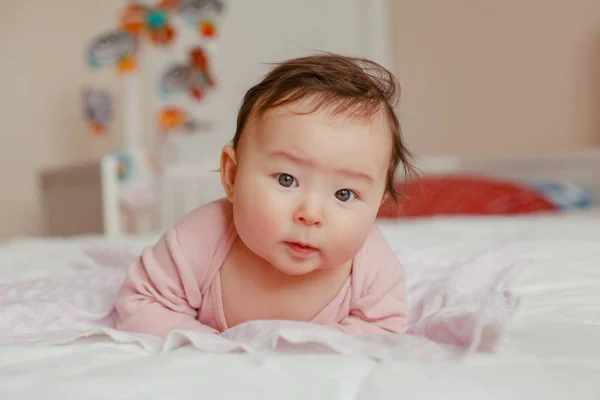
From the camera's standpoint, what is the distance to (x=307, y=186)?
75cm

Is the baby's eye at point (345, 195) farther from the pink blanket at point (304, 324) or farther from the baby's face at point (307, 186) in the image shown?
the pink blanket at point (304, 324)

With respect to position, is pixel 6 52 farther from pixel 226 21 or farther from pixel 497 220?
pixel 497 220

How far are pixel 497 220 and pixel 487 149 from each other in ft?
5.03

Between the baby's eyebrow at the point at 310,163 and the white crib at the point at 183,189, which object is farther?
the white crib at the point at 183,189

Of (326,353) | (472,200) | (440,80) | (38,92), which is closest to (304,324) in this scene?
(326,353)

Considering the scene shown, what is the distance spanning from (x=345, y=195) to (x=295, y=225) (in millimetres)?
73

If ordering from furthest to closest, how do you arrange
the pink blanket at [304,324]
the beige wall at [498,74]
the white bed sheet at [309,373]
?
the beige wall at [498,74], the pink blanket at [304,324], the white bed sheet at [309,373]

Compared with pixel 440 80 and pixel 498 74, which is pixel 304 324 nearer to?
pixel 498 74

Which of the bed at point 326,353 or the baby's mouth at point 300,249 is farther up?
the baby's mouth at point 300,249

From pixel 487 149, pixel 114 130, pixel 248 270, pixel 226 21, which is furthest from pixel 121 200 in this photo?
pixel 248 270

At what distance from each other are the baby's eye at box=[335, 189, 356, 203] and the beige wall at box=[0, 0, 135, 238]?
265 centimetres

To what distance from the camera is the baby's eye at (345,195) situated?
2.56 feet

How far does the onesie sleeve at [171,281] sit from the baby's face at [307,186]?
3.4 inches

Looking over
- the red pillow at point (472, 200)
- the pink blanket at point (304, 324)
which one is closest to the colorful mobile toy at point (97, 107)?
the red pillow at point (472, 200)
